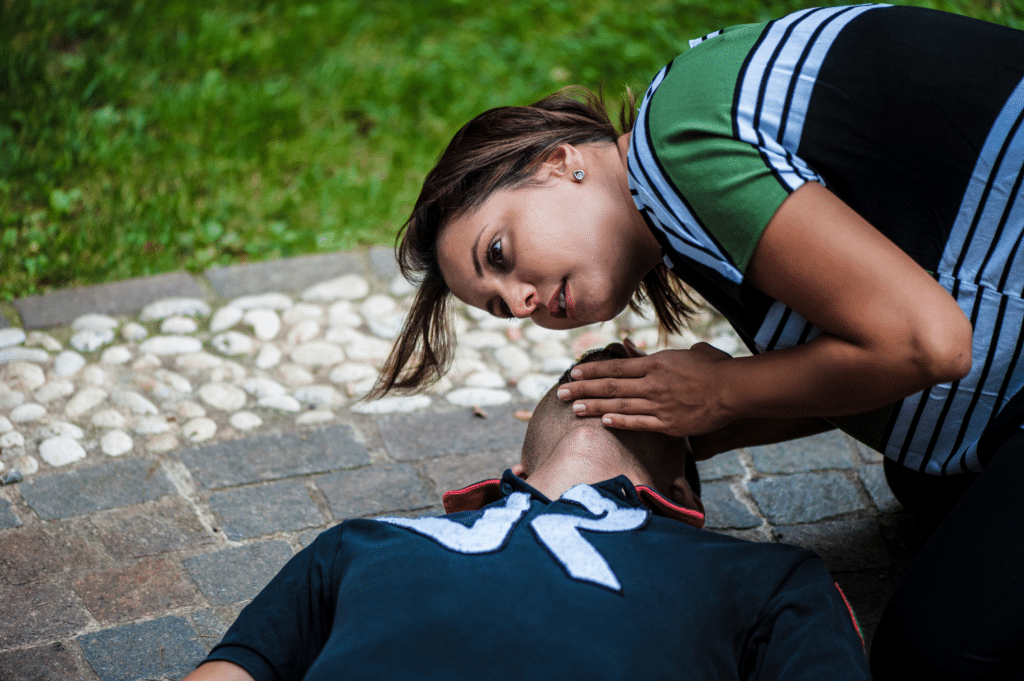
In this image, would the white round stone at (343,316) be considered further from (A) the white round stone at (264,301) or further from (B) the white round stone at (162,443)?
(B) the white round stone at (162,443)

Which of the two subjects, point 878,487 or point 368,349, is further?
point 368,349

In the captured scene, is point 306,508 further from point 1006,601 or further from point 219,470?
point 1006,601

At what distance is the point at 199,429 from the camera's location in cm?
280

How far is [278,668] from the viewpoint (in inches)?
62.9

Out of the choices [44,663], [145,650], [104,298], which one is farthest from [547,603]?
[104,298]

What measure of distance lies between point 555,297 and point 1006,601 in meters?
0.99

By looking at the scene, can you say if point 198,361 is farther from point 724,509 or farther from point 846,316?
point 846,316

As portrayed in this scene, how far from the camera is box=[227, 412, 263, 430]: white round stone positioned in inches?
112

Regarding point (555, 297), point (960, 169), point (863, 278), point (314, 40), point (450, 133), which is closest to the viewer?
point (863, 278)

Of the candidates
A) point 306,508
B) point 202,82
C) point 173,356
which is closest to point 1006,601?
point 306,508

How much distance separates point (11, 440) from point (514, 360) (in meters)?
1.52

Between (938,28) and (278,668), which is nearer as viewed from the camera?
(278,668)

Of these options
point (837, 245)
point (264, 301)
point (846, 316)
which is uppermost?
point (837, 245)

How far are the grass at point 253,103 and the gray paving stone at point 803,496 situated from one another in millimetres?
1928
